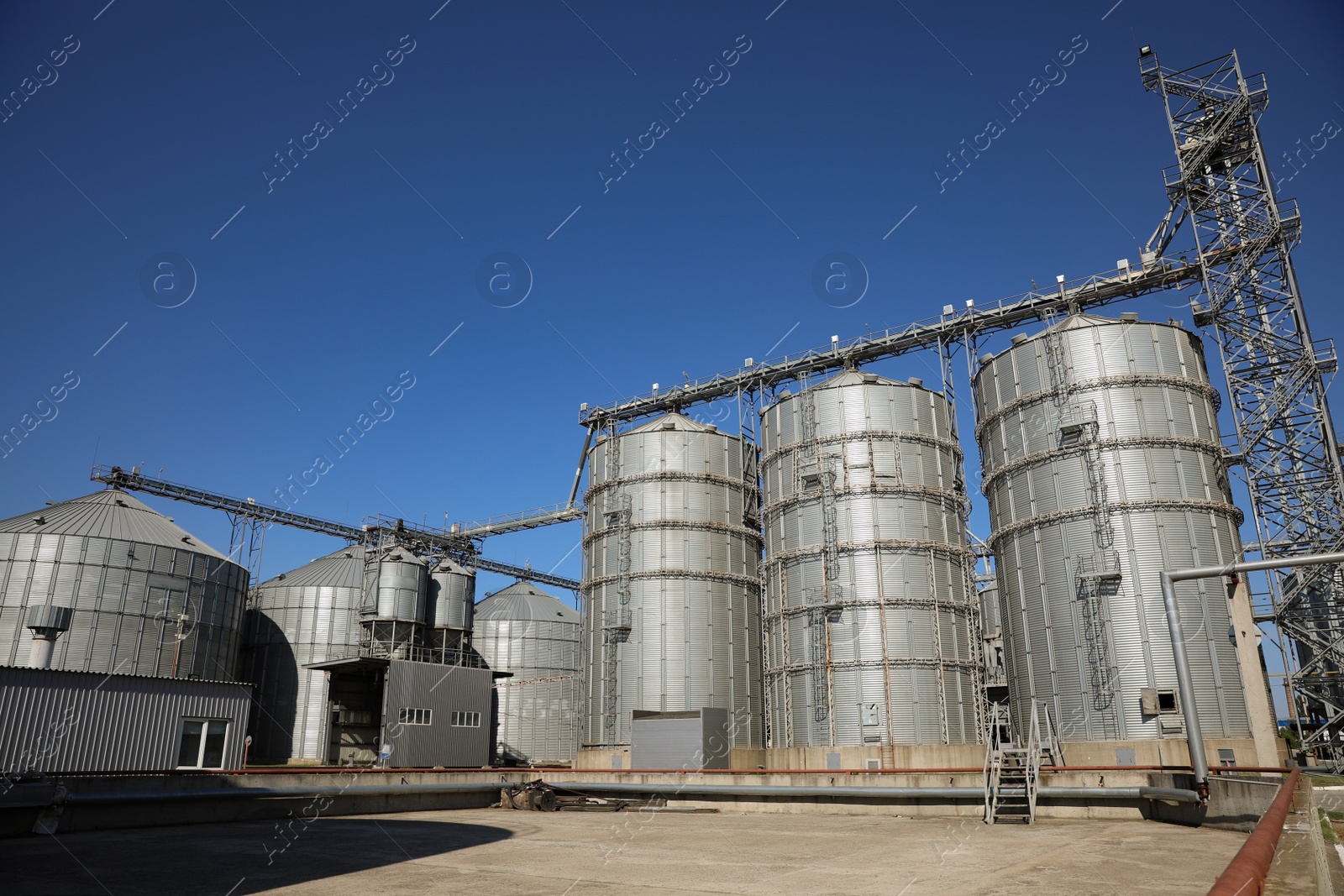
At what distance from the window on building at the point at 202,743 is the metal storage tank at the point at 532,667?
94.0 feet

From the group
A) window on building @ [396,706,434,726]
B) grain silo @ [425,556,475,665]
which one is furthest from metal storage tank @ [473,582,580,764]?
window on building @ [396,706,434,726]

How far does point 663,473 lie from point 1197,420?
2605 centimetres

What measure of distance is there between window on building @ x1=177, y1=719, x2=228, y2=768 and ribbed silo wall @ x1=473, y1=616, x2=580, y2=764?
1119 inches

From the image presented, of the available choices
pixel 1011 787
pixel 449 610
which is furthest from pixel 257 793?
pixel 449 610

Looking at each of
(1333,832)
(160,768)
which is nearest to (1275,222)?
(1333,832)

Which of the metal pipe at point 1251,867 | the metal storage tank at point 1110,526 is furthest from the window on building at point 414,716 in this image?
the metal pipe at point 1251,867

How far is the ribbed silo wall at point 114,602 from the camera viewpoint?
42.9 meters

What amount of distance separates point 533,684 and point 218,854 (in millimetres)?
52146

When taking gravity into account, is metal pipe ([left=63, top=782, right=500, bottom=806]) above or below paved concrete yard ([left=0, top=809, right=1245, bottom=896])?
above

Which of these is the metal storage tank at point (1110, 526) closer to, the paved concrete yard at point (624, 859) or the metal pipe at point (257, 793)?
the paved concrete yard at point (624, 859)

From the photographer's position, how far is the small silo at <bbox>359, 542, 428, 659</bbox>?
56312 millimetres

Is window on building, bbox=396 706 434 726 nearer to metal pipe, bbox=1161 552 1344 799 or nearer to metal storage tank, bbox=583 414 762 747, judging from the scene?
metal storage tank, bbox=583 414 762 747

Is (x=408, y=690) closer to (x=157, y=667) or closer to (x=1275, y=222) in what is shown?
(x=157, y=667)

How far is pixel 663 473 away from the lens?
5038cm
